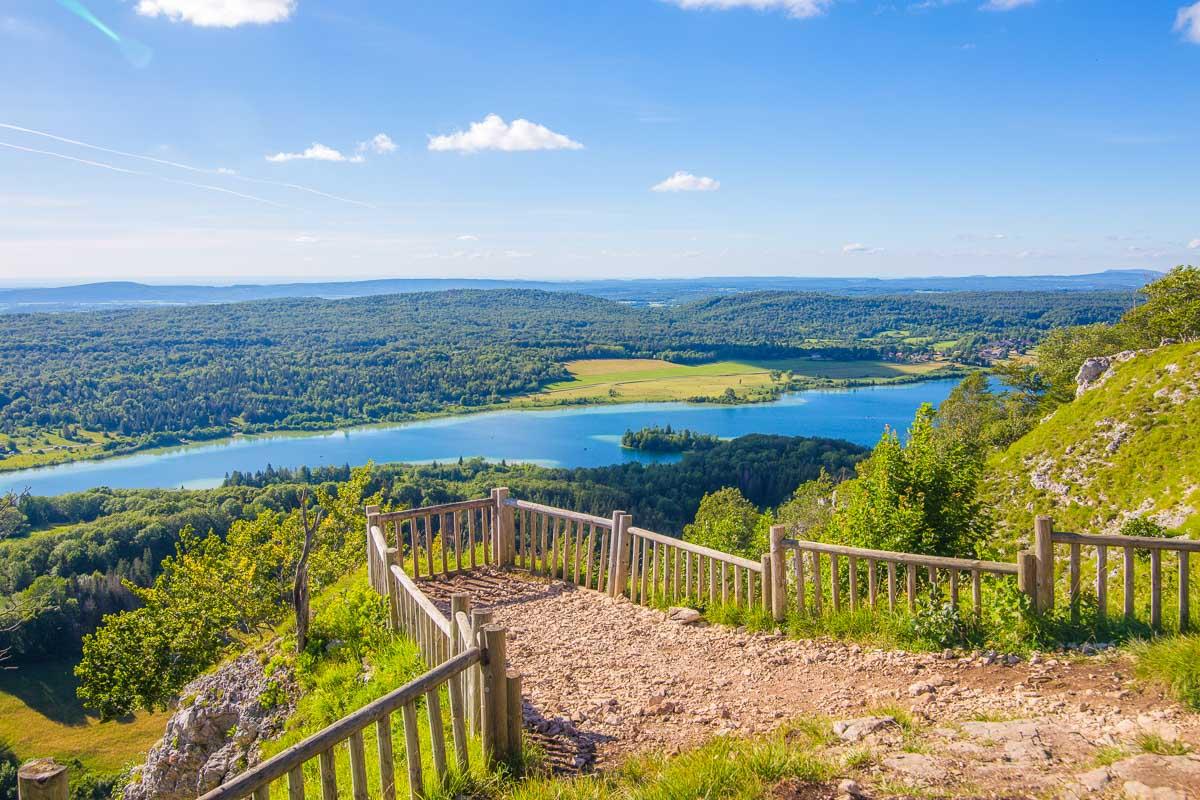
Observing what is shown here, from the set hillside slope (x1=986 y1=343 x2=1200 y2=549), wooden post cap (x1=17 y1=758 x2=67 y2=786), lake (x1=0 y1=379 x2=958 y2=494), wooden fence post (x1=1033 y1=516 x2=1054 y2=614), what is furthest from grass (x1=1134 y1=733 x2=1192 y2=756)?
lake (x1=0 y1=379 x2=958 y2=494)

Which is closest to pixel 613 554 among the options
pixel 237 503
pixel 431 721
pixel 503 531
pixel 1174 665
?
pixel 503 531

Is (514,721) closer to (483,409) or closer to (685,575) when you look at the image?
(685,575)

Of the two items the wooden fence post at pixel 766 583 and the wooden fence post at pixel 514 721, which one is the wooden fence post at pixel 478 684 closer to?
the wooden fence post at pixel 514 721

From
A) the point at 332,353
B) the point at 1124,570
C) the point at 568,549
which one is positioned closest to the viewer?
the point at 1124,570

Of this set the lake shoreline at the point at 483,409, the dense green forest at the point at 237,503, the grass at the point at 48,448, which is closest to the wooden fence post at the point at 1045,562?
the dense green forest at the point at 237,503

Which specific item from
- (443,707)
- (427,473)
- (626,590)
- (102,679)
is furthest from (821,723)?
(427,473)

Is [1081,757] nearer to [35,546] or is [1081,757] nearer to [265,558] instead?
[265,558]

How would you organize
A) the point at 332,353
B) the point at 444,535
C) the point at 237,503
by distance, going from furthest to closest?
the point at 332,353 < the point at 237,503 < the point at 444,535
